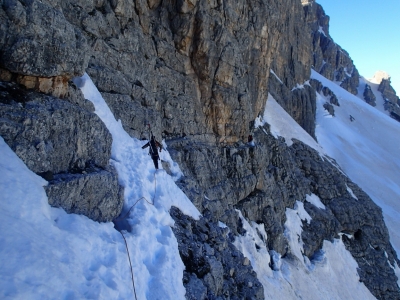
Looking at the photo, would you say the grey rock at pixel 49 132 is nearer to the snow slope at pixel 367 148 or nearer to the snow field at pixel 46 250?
the snow field at pixel 46 250

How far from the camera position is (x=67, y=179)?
22.5 ft

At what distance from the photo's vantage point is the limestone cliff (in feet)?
23.4

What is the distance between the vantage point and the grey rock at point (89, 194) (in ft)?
21.4

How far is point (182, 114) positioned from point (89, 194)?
13.5 metres

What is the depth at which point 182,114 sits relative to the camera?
793 inches

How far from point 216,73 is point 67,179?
18.3m

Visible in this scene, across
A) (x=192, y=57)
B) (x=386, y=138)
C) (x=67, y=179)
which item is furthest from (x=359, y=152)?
(x=67, y=179)

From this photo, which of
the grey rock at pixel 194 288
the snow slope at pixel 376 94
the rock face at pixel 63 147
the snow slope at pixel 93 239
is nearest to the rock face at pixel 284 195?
the grey rock at pixel 194 288

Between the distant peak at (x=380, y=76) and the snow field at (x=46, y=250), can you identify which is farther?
the distant peak at (x=380, y=76)

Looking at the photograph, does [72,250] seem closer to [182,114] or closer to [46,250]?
[46,250]

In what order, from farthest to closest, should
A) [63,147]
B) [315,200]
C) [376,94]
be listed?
[376,94], [315,200], [63,147]

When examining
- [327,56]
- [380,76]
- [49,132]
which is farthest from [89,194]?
[380,76]

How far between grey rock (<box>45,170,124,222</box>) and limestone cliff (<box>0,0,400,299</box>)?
0.04 meters

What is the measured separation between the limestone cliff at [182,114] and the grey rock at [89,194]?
35mm
